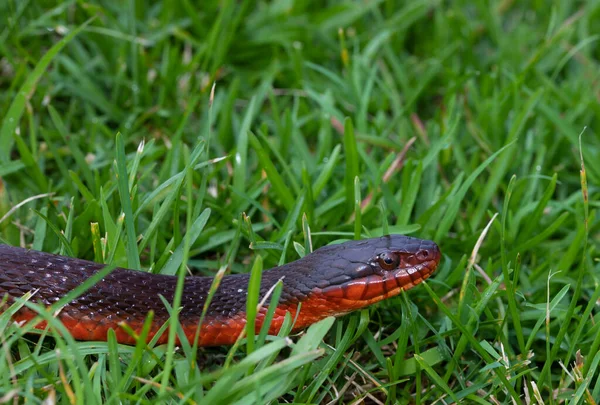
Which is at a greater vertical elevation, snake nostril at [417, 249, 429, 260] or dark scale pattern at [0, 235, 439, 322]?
dark scale pattern at [0, 235, 439, 322]

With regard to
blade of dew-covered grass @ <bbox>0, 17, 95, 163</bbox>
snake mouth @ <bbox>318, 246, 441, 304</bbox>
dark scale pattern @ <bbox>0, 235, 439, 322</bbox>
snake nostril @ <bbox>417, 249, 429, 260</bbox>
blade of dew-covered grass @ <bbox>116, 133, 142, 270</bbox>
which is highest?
blade of dew-covered grass @ <bbox>0, 17, 95, 163</bbox>

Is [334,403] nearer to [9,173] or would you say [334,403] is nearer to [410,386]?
[410,386]

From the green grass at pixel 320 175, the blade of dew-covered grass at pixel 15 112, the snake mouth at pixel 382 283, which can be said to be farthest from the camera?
the blade of dew-covered grass at pixel 15 112

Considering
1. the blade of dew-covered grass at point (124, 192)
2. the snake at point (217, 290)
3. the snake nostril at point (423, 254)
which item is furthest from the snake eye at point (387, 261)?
the blade of dew-covered grass at point (124, 192)

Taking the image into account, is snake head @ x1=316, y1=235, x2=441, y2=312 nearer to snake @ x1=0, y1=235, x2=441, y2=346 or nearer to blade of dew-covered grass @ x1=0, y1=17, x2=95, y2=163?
snake @ x1=0, y1=235, x2=441, y2=346

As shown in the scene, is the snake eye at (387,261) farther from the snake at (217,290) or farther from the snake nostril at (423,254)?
the snake nostril at (423,254)

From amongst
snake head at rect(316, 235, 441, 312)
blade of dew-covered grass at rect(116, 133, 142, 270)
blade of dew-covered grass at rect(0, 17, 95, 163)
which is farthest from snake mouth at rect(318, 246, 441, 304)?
blade of dew-covered grass at rect(0, 17, 95, 163)
